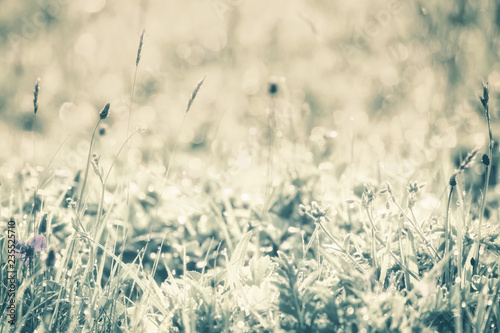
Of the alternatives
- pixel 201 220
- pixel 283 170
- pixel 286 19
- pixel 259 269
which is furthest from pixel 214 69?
pixel 259 269

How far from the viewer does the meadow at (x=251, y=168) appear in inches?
50.1

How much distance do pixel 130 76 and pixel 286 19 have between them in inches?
62.7

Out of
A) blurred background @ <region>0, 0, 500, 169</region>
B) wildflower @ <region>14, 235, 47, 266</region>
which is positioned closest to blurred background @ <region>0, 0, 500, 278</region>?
blurred background @ <region>0, 0, 500, 169</region>

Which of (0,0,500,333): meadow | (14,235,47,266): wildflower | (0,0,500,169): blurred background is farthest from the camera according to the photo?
(0,0,500,169): blurred background

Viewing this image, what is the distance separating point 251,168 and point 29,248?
4.02 feet

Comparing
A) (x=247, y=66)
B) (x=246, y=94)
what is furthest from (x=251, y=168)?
(x=247, y=66)

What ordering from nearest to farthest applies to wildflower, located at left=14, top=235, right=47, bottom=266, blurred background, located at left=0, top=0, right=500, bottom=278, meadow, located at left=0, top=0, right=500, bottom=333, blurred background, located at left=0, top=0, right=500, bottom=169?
meadow, located at left=0, top=0, right=500, bottom=333 < wildflower, located at left=14, top=235, right=47, bottom=266 < blurred background, located at left=0, top=0, right=500, bottom=278 < blurred background, located at left=0, top=0, right=500, bottom=169

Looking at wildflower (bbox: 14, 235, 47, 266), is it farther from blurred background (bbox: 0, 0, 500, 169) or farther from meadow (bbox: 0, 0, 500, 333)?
blurred background (bbox: 0, 0, 500, 169)

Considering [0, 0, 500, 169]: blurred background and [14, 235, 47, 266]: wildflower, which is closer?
[14, 235, 47, 266]: wildflower

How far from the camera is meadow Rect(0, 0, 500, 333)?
4.17 ft

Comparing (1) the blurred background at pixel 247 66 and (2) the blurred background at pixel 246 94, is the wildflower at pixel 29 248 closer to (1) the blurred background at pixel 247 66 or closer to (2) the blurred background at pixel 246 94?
(2) the blurred background at pixel 246 94

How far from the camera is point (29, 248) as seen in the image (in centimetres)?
137

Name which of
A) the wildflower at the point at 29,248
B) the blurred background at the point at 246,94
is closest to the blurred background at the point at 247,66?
the blurred background at the point at 246,94

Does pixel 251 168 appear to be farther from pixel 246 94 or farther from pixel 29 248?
pixel 246 94
